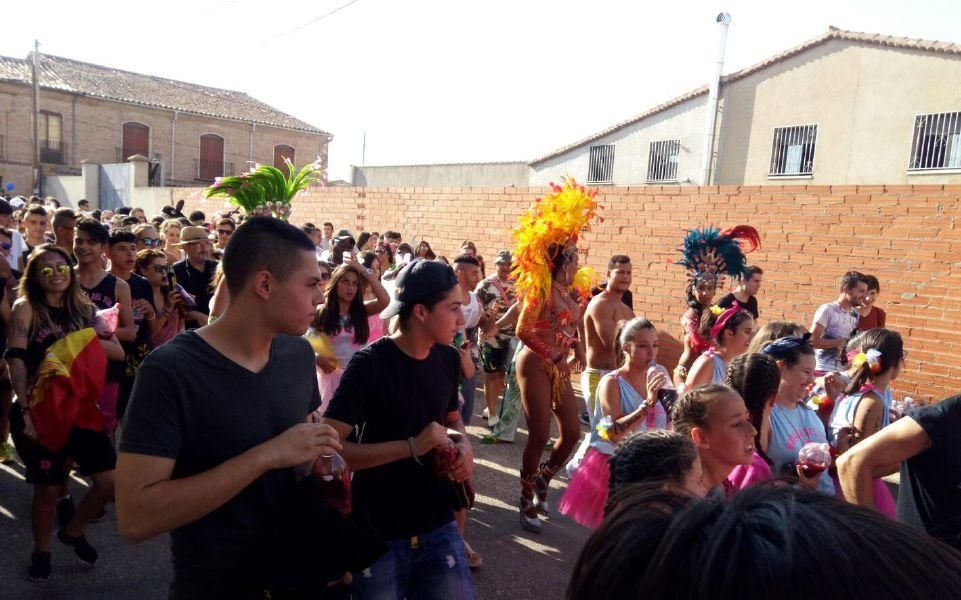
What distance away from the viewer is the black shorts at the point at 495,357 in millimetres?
7508

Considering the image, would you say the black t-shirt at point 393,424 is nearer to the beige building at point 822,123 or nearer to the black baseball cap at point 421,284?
the black baseball cap at point 421,284

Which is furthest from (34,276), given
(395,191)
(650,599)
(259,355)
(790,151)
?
(790,151)

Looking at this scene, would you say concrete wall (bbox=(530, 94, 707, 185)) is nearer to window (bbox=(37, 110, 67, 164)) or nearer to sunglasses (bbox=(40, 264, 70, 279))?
sunglasses (bbox=(40, 264, 70, 279))

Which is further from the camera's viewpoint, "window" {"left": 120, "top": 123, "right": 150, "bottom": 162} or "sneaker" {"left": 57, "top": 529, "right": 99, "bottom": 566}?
"window" {"left": 120, "top": 123, "right": 150, "bottom": 162}

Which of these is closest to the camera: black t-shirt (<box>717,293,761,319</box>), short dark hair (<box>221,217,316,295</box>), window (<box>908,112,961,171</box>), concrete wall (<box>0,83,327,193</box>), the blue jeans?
short dark hair (<box>221,217,316,295</box>)

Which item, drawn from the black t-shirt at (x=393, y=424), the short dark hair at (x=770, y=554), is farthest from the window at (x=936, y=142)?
the short dark hair at (x=770, y=554)

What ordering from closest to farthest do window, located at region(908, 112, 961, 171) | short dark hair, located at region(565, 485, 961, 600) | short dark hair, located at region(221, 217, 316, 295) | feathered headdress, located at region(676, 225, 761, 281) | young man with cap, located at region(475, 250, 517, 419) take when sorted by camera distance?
short dark hair, located at region(565, 485, 961, 600) → short dark hair, located at region(221, 217, 316, 295) → feathered headdress, located at region(676, 225, 761, 281) → young man with cap, located at region(475, 250, 517, 419) → window, located at region(908, 112, 961, 171)

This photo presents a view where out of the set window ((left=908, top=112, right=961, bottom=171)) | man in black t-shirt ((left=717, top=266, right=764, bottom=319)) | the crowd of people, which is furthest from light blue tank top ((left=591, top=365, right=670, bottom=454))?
window ((left=908, top=112, right=961, bottom=171))

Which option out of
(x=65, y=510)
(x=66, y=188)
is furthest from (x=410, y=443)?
(x=66, y=188)

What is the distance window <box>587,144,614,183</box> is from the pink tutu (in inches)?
945

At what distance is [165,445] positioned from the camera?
1.72 meters

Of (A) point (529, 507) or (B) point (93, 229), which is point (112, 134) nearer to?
(B) point (93, 229)

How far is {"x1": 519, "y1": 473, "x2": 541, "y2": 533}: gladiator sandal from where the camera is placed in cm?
497

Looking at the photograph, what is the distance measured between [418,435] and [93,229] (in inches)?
141
